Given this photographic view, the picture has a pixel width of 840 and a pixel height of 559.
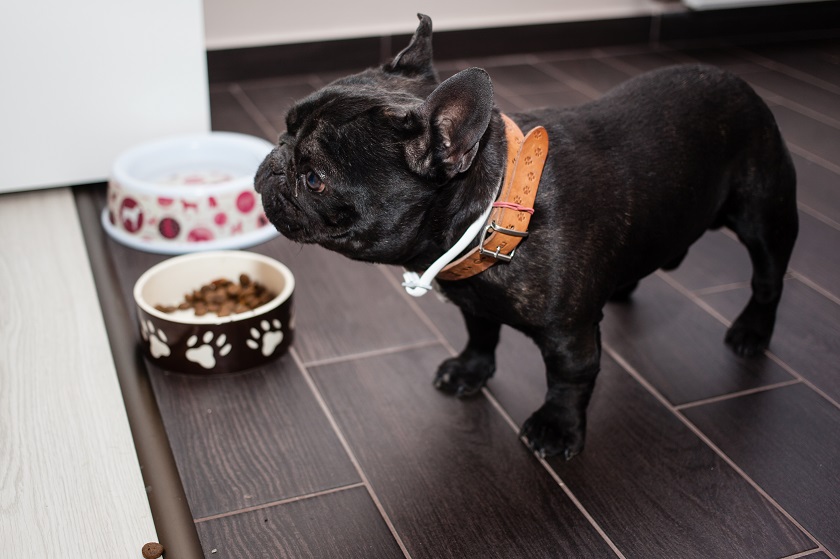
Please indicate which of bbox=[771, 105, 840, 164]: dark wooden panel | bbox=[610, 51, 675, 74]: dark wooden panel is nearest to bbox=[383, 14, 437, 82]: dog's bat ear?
bbox=[771, 105, 840, 164]: dark wooden panel

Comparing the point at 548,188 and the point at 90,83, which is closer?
the point at 548,188

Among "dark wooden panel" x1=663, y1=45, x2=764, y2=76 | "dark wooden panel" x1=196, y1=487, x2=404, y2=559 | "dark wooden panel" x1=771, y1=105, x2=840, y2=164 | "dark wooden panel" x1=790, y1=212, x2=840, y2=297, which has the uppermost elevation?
"dark wooden panel" x1=663, y1=45, x2=764, y2=76

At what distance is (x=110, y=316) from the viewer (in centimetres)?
231

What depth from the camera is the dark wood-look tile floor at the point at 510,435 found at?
1.71m

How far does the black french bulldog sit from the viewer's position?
59.7 inches

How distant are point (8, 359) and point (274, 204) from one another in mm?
876

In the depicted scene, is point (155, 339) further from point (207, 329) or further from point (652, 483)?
point (652, 483)

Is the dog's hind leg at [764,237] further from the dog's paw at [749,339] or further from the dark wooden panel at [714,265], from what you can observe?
the dark wooden panel at [714,265]

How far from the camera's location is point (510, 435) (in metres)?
1.98

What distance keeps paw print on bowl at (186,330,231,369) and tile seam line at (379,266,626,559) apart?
0.54 m

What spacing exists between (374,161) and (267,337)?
739mm

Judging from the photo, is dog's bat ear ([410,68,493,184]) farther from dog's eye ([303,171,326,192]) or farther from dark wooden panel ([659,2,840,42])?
dark wooden panel ([659,2,840,42])

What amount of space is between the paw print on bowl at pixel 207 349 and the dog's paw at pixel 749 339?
3.95 ft

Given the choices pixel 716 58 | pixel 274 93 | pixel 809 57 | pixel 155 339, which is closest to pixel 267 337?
pixel 155 339
